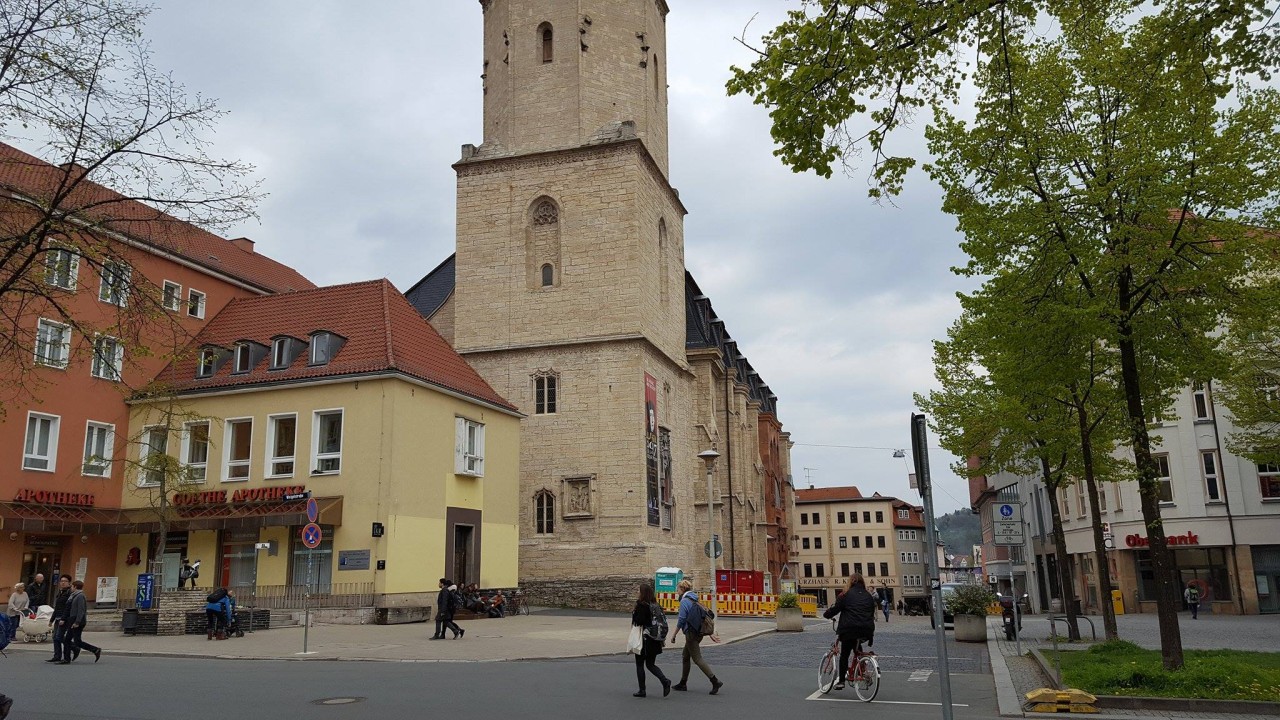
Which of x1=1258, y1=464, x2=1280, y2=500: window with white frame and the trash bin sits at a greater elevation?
x1=1258, y1=464, x2=1280, y2=500: window with white frame

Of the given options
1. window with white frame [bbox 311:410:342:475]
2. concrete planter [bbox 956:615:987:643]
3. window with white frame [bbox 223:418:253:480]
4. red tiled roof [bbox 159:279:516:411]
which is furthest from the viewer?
window with white frame [bbox 223:418:253:480]

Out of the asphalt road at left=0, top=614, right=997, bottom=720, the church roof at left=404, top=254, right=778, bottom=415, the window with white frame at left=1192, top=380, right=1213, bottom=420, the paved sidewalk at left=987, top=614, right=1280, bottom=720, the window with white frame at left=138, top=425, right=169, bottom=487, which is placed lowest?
the paved sidewalk at left=987, top=614, right=1280, bottom=720

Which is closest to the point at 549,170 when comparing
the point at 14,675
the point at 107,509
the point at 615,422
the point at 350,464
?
the point at 615,422

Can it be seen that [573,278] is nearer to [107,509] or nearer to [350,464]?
[350,464]

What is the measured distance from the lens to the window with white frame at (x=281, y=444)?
2833cm

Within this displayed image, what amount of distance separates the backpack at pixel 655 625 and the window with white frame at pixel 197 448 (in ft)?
68.5

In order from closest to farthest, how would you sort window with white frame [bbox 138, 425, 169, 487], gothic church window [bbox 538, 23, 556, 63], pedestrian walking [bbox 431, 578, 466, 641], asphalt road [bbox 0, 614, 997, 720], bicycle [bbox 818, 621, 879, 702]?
asphalt road [bbox 0, 614, 997, 720] → bicycle [bbox 818, 621, 879, 702] → pedestrian walking [bbox 431, 578, 466, 641] → window with white frame [bbox 138, 425, 169, 487] → gothic church window [bbox 538, 23, 556, 63]

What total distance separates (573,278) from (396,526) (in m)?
16.0

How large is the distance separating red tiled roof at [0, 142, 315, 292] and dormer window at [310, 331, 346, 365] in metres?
4.34

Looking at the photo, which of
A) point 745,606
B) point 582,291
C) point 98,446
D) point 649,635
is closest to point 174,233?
point 649,635

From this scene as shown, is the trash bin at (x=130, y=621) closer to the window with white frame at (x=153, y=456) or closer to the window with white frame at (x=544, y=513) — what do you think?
the window with white frame at (x=153, y=456)

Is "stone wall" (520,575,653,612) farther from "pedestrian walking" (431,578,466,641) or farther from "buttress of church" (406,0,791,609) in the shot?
"pedestrian walking" (431,578,466,641)

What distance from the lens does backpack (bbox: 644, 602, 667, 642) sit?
505 inches

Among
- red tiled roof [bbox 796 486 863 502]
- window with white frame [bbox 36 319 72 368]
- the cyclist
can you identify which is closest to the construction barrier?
window with white frame [bbox 36 319 72 368]
